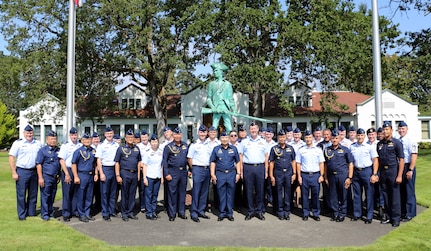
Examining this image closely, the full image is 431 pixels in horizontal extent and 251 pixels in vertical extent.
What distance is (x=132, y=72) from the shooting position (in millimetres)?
25547

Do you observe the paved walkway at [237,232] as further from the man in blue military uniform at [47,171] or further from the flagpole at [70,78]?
the flagpole at [70,78]

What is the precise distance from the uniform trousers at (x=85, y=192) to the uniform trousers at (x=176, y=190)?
4.86ft

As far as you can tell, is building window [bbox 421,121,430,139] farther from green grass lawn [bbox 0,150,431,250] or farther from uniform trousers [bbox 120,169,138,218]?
uniform trousers [bbox 120,169,138,218]

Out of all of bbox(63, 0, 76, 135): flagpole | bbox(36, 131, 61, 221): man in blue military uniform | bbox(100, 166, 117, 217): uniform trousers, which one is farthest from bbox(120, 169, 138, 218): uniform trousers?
bbox(63, 0, 76, 135): flagpole

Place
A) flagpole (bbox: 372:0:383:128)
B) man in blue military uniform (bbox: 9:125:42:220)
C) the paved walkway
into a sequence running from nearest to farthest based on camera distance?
the paved walkway
man in blue military uniform (bbox: 9:125:42:220)
flagpole (bbox: 372:0:383:128)

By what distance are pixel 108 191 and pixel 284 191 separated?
10.9ft

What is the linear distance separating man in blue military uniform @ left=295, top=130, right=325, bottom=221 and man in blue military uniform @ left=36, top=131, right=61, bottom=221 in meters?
4.54

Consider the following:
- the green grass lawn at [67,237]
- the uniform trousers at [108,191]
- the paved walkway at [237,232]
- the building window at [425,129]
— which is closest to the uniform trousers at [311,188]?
the paved walkway at [237,232]

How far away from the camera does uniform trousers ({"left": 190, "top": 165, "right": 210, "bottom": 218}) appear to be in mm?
7809

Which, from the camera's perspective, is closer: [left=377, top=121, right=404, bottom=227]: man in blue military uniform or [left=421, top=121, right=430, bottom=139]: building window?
[left=377, top=121, right=404, bottom=227]: man in blue military uniform

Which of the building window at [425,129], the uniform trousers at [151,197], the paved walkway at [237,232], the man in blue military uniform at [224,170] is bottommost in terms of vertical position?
the paved walkway at [237,232]

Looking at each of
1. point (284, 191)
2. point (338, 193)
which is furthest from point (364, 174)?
point (284, 191)

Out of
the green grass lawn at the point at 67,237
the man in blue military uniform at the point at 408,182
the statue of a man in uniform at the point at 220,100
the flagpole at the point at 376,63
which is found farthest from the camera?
the flagpole at the point at 376,63

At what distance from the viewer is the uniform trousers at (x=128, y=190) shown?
778cm
